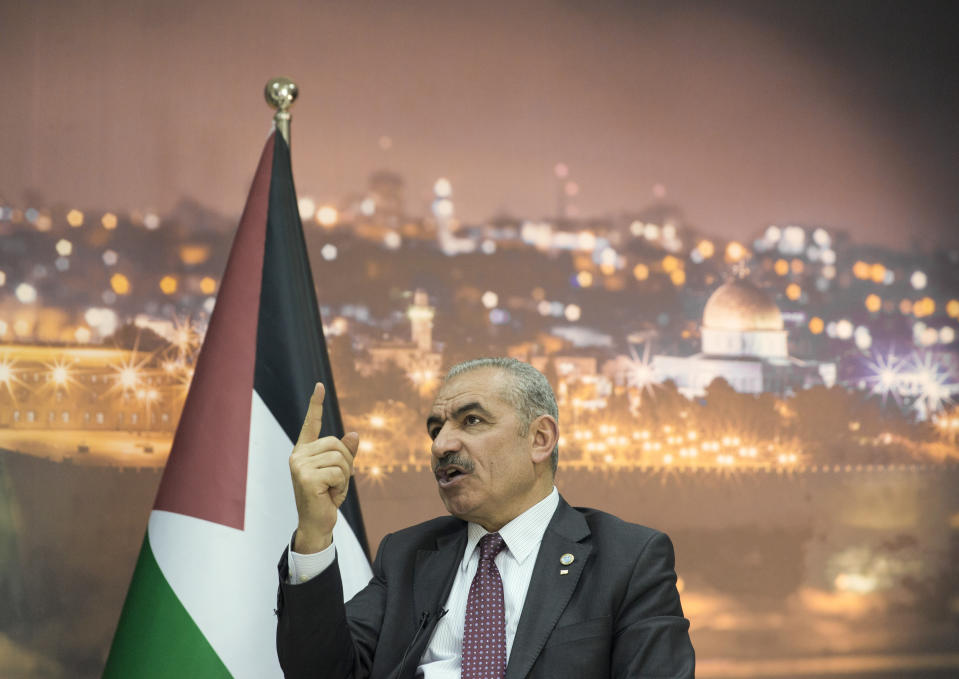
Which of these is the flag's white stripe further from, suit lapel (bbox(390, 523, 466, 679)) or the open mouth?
the open mouth

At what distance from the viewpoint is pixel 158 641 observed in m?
2.11

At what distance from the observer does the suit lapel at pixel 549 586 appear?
1.70 m

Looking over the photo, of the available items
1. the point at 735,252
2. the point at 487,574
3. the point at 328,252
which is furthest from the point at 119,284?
the point at 735,252

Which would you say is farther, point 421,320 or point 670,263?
point 670,263

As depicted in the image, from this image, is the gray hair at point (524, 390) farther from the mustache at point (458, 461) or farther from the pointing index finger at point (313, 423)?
the pointing index finger at point (313, 423)

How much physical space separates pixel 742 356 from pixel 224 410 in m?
1.82

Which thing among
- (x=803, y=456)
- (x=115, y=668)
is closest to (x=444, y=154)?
(x=803, y=456)

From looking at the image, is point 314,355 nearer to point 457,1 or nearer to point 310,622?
point 310,622

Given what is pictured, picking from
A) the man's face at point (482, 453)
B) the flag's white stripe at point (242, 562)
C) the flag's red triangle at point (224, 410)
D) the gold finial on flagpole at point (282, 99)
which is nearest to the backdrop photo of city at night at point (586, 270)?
the gold finial on flagpole at point (282, 99)

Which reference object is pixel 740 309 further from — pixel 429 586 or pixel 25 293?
pixel 25 293

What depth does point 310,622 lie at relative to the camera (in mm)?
1699

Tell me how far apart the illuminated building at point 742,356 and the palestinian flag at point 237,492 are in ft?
4.55

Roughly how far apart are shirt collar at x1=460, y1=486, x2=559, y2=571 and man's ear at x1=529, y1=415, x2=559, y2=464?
0.09 meters

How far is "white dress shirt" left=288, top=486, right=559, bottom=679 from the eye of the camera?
5.92 feet
